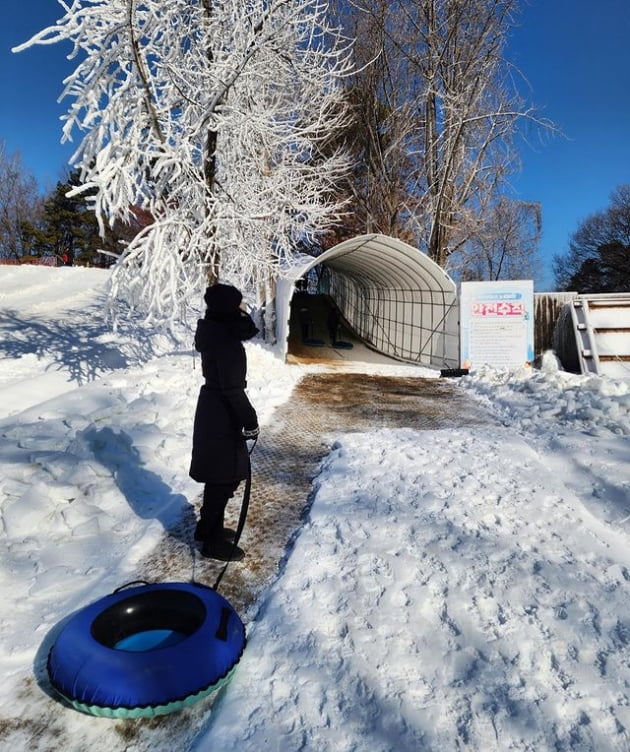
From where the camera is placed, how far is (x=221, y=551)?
3.31 metres

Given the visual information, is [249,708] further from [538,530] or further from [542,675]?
[538,530]

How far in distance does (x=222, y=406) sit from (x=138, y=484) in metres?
1.66

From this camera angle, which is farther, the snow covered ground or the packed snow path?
the packed snow path

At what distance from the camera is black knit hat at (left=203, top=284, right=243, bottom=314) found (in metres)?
3.18

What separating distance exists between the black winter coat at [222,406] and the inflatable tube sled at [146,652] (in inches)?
32.1

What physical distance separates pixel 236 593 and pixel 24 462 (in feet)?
7.77

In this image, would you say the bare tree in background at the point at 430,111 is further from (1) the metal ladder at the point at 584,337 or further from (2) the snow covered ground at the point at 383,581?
(2) the snow covered ground at the point at 383,581

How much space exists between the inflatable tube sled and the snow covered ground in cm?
14

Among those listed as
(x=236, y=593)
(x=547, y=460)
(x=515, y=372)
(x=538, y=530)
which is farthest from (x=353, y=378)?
(x=236, y=593)

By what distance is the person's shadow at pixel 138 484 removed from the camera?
12.9 feet

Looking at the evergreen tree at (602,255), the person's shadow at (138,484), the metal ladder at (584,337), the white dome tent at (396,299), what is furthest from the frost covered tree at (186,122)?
the evergreen tree at (602,255)

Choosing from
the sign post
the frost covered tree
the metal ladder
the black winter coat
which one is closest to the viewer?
the black winter coat

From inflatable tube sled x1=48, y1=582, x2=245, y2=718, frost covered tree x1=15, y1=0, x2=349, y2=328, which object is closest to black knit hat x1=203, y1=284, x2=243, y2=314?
inflatable tube sled x1=48, y1=582, x2=245, y2=718

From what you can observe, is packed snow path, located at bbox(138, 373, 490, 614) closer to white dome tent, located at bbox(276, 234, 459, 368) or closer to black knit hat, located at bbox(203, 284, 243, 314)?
black knit hat, located at bbox(203, 284, 243, 314)
